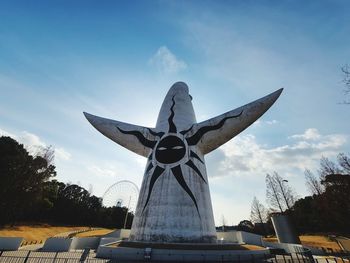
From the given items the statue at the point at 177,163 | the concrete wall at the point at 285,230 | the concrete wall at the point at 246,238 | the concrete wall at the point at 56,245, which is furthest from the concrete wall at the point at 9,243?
the concrete wall at the point at 285,230

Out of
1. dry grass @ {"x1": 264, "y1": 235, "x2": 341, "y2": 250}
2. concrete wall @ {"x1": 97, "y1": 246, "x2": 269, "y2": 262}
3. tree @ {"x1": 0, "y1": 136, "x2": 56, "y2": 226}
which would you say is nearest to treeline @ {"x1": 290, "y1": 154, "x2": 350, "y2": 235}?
dry grass @ {"x1": 264, "y1": 235, "x2": 341, "y2": 250}

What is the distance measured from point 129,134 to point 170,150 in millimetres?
5652

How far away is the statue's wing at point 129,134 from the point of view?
22.2 meters

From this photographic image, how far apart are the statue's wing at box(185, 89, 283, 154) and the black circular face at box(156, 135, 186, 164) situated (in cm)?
107

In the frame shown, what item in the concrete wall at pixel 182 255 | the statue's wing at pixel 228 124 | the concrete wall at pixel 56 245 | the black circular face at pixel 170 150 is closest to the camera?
the concrete wall at pixel 182 255

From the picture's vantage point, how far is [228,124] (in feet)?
67.1

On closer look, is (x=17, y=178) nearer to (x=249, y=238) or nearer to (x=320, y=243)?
(x=249, y=238)

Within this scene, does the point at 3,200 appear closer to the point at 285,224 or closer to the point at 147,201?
the point at 147,201

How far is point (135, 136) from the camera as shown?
22.5m

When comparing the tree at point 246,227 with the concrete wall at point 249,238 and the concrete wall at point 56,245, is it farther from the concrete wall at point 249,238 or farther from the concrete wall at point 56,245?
Result: the concrete wall at point 56,245

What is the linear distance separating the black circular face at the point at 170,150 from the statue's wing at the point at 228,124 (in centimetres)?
107

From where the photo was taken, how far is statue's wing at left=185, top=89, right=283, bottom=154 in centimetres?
2039

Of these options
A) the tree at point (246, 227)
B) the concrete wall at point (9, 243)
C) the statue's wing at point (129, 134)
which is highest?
the tree at point (246, 227)

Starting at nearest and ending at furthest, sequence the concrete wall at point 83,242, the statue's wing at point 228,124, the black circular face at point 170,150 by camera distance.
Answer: the black circular face at point 170,150
the statue's wing at point 228,124
the concrete wall at point 83,242
